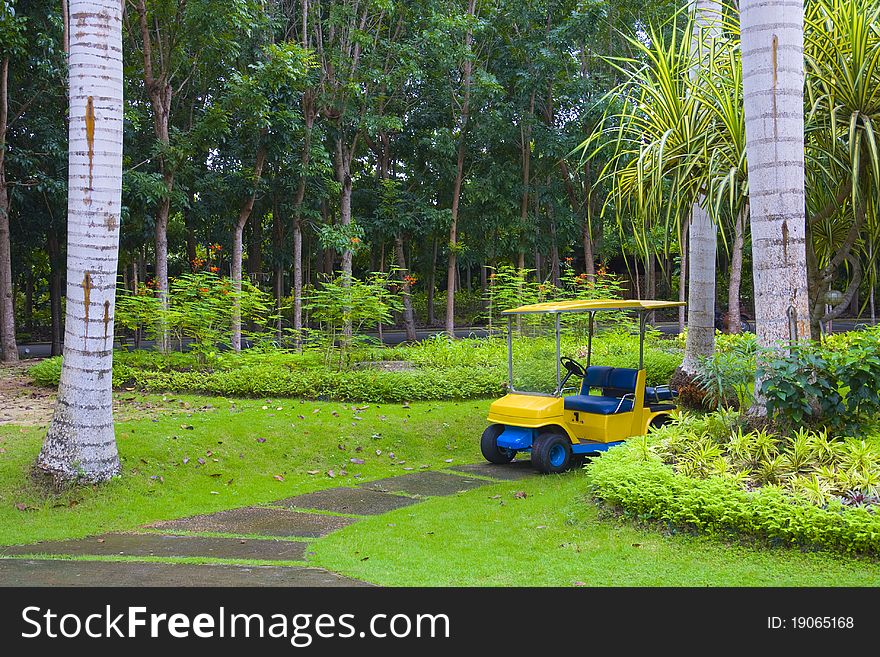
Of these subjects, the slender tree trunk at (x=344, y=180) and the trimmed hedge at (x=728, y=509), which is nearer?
the trimmed hedge at (x=728, y=509)

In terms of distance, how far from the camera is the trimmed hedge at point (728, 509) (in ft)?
16.1

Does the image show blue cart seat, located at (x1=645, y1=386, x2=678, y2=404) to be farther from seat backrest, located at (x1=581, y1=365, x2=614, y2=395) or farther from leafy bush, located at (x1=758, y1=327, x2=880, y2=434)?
leafy bush, located at (x1=758, y1=327, x2=880, y2=434)

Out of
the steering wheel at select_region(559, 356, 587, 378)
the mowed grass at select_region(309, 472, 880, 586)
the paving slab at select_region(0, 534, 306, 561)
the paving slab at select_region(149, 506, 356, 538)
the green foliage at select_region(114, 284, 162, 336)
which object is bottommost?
the paving slab at select_region(149, 506, 356, 538)

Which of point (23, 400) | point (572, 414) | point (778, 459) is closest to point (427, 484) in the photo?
point (572, 414)

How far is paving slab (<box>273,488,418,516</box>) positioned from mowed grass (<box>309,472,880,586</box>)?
442 mm

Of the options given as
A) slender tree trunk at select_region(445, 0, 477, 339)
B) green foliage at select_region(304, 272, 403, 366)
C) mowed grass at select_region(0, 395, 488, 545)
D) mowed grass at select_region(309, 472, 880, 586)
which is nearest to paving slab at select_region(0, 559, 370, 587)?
mowed grass at select_region(309, 472, 880, 586)

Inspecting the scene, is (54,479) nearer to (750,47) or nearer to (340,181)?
(750,47)

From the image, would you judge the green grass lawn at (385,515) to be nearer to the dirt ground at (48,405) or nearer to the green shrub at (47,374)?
the dirt ground at (48,405)

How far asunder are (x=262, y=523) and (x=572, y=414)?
3.80 meters

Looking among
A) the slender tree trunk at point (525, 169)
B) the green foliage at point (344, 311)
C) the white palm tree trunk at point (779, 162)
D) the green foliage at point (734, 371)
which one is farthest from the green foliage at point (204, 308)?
the slender tree trunk at point (525, 169)

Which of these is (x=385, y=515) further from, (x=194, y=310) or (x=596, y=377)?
(x=194, y=310)

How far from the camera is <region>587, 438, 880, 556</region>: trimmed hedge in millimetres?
4922

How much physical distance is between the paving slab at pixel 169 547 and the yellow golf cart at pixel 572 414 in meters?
3.40

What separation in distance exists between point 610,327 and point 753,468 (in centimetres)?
1133
